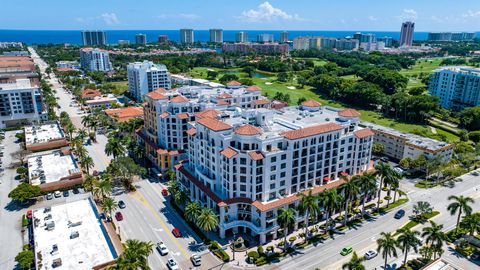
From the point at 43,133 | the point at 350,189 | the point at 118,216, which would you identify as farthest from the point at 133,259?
the point at 43,133

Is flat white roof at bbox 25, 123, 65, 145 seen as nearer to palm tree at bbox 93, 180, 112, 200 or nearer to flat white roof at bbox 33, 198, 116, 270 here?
palm tree at bbox 93, 180, 112, 200

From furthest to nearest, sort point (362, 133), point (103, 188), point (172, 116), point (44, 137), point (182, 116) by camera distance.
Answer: point (44, 137), point (172, 116), point (182, 116), point (362, 133), point (103, 188)

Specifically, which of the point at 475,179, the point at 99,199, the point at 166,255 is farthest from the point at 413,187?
the point at 99,199

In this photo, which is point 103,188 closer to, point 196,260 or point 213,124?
point 213,124

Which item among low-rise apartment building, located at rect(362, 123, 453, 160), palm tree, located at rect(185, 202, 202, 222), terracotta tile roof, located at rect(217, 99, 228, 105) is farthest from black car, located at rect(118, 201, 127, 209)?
low-rise apartment building, located at rect(362, 123, 453, 160)

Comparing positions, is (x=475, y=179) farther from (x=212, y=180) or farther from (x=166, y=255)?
(x=166, y=255)

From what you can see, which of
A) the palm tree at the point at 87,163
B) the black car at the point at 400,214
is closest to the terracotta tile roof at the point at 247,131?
the black car at the point at 400,214
